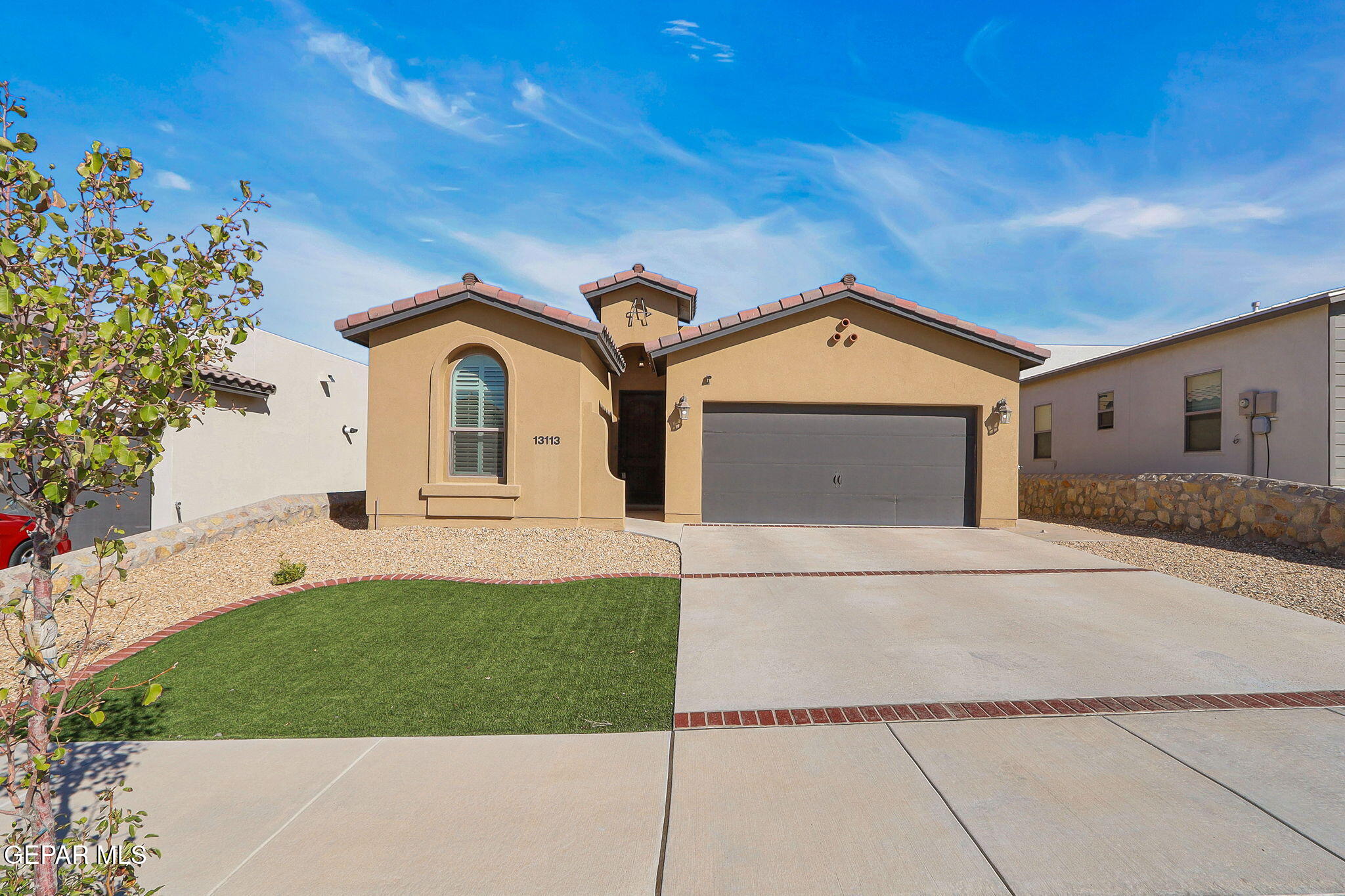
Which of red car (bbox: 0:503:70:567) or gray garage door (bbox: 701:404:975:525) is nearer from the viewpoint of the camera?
red car (bbox: 0:503:70:567)

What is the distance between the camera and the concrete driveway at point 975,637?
456cm

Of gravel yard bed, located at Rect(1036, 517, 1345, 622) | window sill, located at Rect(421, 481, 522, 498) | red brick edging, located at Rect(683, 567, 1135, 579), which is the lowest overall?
red brick edging, located at Rect(683, 567, 1135, 579)

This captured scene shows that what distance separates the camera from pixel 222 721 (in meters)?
4.29

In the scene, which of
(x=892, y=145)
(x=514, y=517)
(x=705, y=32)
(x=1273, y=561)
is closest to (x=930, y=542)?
(x=1273, y=561)

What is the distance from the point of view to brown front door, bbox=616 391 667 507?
1582 cm

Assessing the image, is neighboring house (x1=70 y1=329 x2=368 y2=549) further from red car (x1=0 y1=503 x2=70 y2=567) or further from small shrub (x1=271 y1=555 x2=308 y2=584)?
small shrub (x1=271 y1=555 x2=308 y2=584)

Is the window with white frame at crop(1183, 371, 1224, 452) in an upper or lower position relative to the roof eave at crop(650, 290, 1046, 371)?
lower

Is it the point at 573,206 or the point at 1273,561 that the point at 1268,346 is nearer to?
the point at 1273,561

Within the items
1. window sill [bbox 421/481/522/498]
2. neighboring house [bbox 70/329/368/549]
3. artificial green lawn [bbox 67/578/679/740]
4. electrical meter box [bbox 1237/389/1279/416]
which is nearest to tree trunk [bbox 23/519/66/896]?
artificial green lawn [bbox 67/578/679/740]

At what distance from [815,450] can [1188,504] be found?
21.4 feet

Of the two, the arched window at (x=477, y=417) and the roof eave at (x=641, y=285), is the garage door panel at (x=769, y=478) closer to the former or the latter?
the arched window at (x=477, y=417)

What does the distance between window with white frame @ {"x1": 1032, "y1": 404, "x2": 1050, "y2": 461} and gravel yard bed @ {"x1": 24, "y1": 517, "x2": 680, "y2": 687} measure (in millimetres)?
13640

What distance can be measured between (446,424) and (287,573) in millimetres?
3973

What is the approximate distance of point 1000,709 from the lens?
13.7 ft
